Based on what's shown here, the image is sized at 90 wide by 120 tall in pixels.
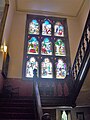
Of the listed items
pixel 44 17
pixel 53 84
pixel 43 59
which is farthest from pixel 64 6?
pixel 53 84

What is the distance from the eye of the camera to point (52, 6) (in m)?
7.55

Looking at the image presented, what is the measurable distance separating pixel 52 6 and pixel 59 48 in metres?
2.12

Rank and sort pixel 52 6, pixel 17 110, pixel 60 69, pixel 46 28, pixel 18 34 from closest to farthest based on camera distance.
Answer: pixel 17 110 < pixel 60 69 < pixel 18 34 < pixel 52 6 < pixel 46 28

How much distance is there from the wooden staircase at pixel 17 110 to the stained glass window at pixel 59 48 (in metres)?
3.54

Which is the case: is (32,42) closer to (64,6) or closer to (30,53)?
(30,53)

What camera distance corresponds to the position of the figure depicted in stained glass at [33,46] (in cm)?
702

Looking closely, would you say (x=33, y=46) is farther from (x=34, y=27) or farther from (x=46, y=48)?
(x=34, y=27)

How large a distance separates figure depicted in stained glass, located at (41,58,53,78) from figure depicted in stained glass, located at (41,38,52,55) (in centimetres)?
35

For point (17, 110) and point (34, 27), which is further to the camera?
point (34, 27)

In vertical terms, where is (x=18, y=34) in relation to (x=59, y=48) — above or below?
above

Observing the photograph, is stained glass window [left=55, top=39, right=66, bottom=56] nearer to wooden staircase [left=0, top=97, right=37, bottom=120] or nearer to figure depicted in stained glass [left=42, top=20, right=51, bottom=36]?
figure depicted in stained glass [left=42, top=20, right=51, bottom=36]

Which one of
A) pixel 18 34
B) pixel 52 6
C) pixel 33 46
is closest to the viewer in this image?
pixel 33 46

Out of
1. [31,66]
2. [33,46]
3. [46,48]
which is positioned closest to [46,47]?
[46,48]

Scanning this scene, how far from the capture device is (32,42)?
7.26 meters
